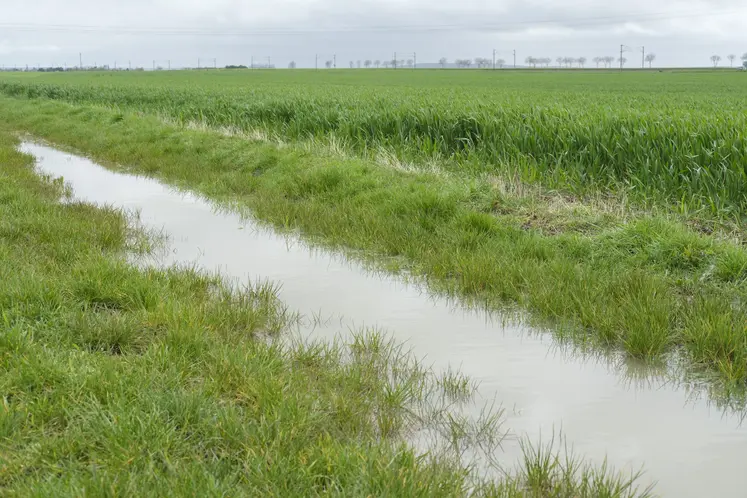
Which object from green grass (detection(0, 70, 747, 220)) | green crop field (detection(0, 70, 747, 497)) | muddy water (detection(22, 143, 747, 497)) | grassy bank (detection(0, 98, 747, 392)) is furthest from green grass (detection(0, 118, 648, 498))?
green grass (detection(0, 70, 747, 220))

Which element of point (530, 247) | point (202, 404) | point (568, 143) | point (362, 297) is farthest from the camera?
point (568, 143)

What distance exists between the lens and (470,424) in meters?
3.42

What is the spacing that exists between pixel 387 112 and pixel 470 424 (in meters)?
12.5

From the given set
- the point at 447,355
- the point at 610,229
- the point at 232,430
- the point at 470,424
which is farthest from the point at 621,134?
the point at 232,430

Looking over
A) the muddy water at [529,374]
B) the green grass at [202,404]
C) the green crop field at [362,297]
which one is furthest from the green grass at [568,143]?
the green grass at [202,404]

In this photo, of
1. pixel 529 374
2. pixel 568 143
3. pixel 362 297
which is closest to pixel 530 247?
pixel 362 297

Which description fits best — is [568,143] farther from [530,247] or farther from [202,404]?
[202,404]

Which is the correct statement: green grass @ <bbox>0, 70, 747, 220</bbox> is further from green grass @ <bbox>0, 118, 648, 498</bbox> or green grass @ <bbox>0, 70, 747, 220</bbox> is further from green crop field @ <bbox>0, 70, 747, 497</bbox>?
green grass @ <bbox>0, 118, 648, 498</bbox>

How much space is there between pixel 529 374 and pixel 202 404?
2.20 metres

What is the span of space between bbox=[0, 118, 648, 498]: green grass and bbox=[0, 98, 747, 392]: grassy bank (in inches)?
64.4

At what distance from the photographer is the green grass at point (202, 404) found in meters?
2.74

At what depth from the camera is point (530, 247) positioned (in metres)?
6.65

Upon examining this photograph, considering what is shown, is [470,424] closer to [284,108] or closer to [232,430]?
[232,430]

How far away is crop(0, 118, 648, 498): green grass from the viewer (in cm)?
274
